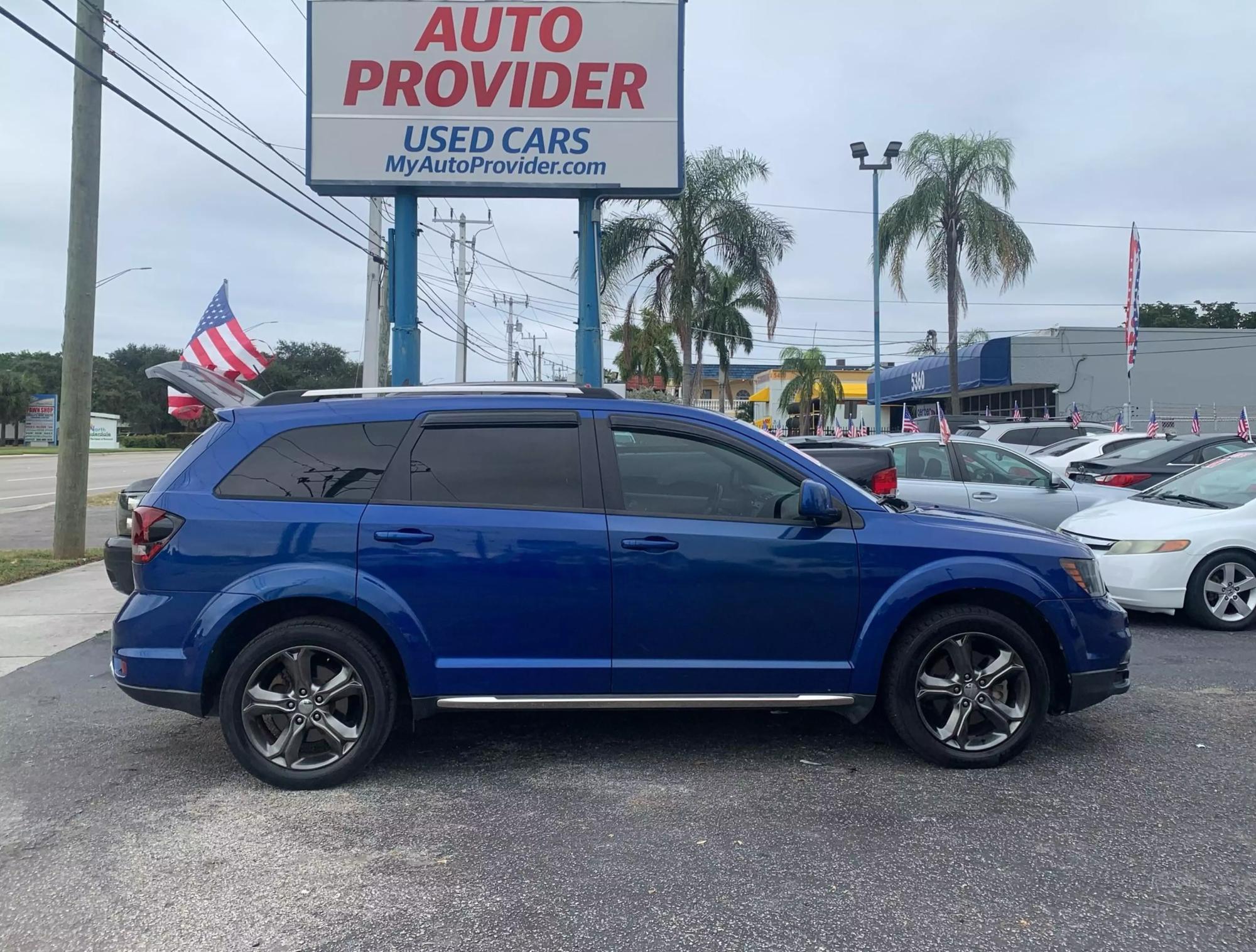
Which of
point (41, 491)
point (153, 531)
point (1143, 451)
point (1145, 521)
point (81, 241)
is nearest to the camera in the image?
point (153, 531)

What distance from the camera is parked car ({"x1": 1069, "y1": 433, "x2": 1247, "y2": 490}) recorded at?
37.1 feet

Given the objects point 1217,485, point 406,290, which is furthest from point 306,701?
point 406,290

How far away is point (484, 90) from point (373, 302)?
296 inches

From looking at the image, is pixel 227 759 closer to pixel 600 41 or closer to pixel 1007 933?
pixel 1007 933

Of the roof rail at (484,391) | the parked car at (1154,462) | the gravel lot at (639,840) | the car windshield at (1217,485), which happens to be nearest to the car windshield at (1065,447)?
the parked car at (1154,462)

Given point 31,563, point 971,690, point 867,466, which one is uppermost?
point 867,466

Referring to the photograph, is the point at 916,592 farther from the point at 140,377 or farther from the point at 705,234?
the point at 140,377

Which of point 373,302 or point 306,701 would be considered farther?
point 373,302

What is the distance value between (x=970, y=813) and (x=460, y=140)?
32.2ft

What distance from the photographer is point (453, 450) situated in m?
4.64

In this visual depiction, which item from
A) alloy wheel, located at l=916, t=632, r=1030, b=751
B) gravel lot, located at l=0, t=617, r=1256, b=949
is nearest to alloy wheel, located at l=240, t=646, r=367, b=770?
gravel lot, located at l=0, t=617, r=1256, b=949

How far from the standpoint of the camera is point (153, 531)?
4.43 meters

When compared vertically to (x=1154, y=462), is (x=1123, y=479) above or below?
below

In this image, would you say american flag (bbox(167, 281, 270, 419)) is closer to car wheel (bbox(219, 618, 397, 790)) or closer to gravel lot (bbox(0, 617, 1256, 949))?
gravel lot (bbox(0, 617, 1256, 949))
